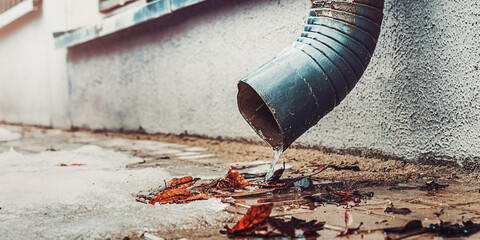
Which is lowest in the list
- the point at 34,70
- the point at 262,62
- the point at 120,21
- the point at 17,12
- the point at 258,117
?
the point at 258,117

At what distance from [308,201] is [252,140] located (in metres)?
2.15

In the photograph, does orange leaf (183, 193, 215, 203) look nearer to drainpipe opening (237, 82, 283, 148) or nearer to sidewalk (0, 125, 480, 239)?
sidewalk (0, 125, 480, 239)

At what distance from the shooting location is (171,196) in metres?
2.14

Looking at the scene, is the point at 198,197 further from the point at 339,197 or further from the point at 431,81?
the point at 431,81

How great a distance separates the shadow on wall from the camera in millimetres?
2500

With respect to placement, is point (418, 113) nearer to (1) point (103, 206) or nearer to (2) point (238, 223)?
(2) point (238, 223)

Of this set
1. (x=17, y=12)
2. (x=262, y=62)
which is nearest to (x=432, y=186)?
(x=262, y=62)

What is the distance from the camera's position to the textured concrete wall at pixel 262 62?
8.40 feet

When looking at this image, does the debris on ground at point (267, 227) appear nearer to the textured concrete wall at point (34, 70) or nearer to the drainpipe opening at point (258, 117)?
the drainpipe opening at point (258, 117)

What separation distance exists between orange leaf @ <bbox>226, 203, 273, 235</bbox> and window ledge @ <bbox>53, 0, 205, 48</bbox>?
10.7 ft

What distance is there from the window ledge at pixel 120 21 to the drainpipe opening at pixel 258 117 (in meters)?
2.17

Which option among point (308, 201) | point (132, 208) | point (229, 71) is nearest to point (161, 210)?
point (132, 208)

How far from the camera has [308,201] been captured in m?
2.03

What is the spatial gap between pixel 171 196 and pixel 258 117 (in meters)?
0.79
